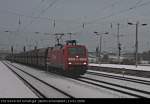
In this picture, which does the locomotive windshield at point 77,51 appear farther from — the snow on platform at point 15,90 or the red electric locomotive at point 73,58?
the snow on platform at point 15,90

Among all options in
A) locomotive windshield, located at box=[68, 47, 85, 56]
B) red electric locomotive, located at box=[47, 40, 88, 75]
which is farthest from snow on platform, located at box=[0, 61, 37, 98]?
locomotive windshield, located at box=[68, 47, 85, 56]

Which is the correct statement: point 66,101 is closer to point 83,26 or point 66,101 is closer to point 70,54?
point 70,54

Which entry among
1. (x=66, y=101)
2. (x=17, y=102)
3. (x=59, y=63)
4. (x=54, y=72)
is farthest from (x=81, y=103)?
(x=54, y=72)

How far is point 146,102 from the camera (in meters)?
9.98

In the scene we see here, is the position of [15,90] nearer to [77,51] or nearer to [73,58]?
[73,58]

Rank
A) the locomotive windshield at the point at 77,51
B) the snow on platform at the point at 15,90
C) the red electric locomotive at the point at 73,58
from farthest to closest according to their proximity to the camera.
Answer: the locomotive windshield at the point at 77,51 < the red electric locomotive at the point at 73,58 < the snow on platform at the point at 15,90

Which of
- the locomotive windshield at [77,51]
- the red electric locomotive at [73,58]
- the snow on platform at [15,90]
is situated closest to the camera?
the snow on platform at [15,90]

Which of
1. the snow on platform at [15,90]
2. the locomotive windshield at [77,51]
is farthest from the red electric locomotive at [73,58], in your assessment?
the snow on platform at [15,90]

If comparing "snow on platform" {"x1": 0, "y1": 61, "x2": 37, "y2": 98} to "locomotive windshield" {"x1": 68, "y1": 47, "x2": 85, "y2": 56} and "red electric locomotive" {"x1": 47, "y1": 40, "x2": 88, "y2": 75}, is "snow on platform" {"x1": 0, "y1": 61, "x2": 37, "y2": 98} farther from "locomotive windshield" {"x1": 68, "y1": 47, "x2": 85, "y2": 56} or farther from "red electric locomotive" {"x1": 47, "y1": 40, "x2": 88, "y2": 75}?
"locomotive windshield" {"x1": 68, "y1": 47, "x2": 85, "y2": 56}

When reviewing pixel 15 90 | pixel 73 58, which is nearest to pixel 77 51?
pixel 73 58

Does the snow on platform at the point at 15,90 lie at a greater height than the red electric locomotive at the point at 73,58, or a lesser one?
lesser

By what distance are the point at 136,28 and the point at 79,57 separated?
2359 cm

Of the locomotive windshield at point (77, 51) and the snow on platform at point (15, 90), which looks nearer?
the snow on platform at point (15, 90)

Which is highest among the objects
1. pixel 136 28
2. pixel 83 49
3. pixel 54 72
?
pixel 136 28
